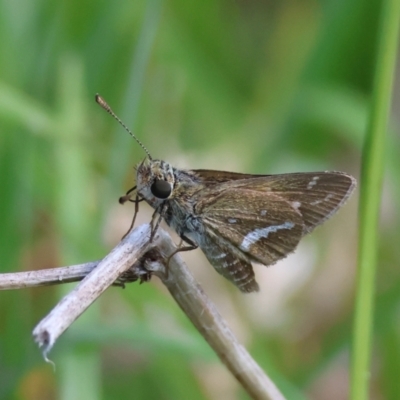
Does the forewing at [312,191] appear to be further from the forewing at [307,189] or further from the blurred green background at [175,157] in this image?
the blurred green background at [175,157]

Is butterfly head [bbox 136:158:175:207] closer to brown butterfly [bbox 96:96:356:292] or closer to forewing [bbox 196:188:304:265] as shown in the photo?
brown butterfly [bbox 96:96:356:292]

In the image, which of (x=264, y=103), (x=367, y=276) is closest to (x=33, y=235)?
(x=264, y=103)

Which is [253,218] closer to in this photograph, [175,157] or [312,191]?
[312,191]

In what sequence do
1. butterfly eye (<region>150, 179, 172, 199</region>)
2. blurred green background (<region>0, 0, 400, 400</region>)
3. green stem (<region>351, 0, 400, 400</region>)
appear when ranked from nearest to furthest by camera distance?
green stem (<region>351, 0, 400, 400</region>) → butterfly eye (<region>150, 179, 172, 199</region>) → blurred green background (<region>0, 0, 400, 400</region>)

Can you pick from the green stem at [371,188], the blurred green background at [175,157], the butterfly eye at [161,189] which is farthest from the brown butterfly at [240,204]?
the green stem at [371,188]

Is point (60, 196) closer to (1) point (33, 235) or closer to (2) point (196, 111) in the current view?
(1) point (33, 235)

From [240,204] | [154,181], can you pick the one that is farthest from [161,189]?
[240,204]

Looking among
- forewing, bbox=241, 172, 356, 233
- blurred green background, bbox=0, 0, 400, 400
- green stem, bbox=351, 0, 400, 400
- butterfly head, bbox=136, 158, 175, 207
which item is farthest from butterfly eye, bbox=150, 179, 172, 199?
green stem, bbox=351, 0, 400, 400
